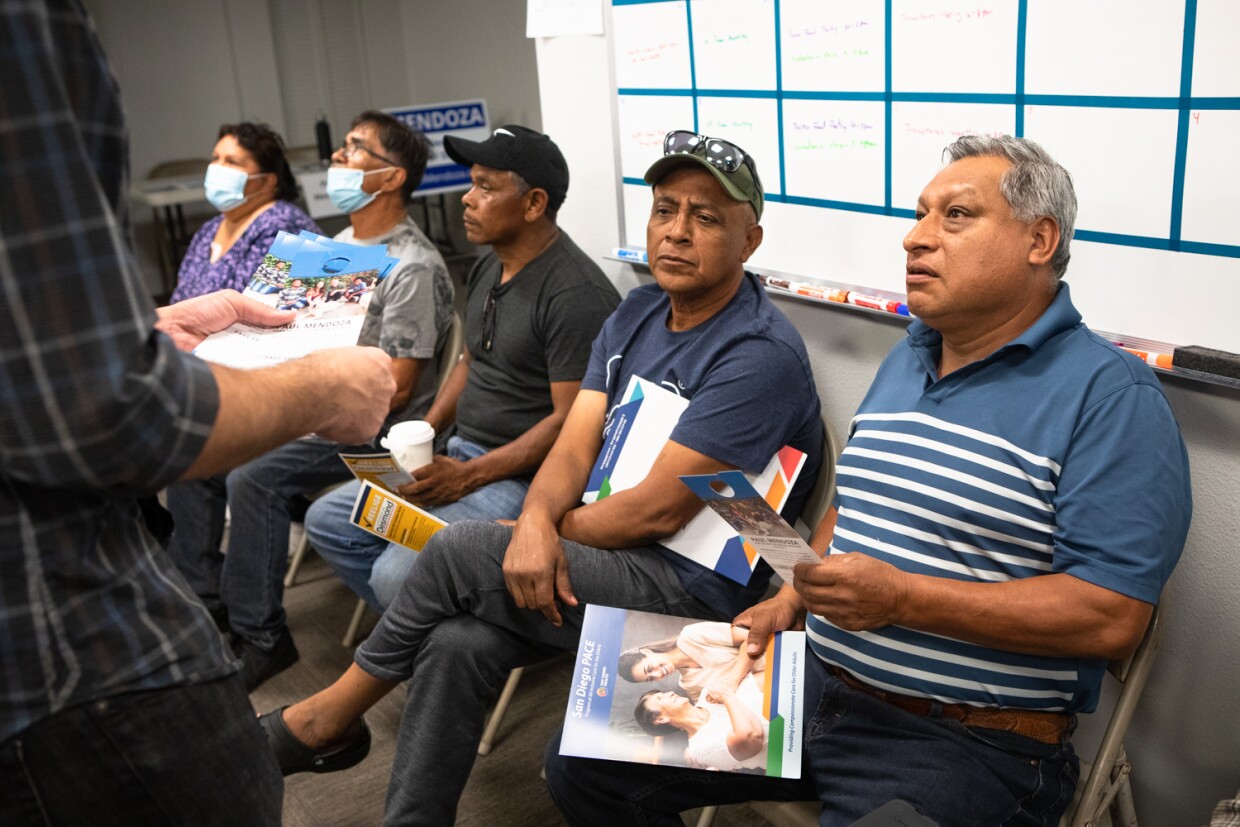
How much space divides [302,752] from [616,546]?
2.61ft

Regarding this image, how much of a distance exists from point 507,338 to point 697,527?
2.92ft

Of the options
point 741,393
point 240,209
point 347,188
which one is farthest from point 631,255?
point 240,209

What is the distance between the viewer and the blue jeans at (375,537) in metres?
2.48

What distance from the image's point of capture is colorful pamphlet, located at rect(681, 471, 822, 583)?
1.46 meters

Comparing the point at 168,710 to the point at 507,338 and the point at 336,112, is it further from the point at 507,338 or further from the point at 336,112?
the point at 336,112

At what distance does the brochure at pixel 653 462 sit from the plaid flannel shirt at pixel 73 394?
119 cm

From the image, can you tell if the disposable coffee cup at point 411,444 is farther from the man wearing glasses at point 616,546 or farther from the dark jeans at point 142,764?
the dark jeans at point 142,764

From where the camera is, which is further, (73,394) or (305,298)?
(305,298)

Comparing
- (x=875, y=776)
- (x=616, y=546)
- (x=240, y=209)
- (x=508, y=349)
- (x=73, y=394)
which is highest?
(x=73, y=394)

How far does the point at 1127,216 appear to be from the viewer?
1.75 meters

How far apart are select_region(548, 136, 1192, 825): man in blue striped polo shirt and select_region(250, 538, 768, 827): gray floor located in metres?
0.64

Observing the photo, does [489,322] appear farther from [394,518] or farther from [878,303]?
[878,303]

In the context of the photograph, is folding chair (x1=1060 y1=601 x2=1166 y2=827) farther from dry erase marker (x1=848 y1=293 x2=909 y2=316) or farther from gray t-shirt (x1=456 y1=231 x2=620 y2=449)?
gray t-shirt (x1=456 y1=231 x2=620 y2=449)

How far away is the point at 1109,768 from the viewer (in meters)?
1.63
